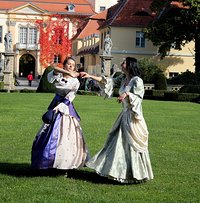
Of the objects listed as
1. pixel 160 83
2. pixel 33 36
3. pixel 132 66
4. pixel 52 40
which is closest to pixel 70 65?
pixel 132 66

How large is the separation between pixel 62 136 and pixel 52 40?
203 feet

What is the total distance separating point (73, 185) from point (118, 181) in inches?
25.7

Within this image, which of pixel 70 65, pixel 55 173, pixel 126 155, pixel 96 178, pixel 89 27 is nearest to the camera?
pixel 126 155

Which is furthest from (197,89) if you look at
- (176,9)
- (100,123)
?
(100,123)

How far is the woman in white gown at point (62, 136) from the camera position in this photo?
827cm

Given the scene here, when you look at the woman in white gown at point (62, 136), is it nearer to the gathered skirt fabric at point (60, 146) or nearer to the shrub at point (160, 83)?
the gathered skirt fabric at point (60, 146)

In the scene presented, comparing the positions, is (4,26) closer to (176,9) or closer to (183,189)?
(176,9)

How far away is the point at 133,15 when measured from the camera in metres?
51.1

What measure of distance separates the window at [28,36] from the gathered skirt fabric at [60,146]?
2592 inches

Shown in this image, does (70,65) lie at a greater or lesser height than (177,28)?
lesser

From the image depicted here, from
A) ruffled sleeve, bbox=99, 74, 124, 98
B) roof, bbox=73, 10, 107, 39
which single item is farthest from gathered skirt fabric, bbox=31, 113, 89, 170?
roof, bbox=73, 10, 107, 39

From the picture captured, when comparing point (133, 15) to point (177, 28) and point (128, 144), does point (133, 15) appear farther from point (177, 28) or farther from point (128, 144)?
point (128, 144)

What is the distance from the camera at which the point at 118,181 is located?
26.8 feet

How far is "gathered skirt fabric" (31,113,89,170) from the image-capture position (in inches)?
325
